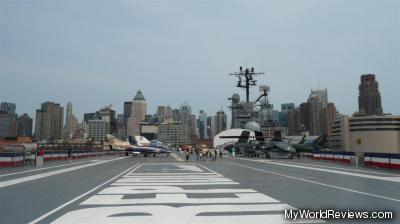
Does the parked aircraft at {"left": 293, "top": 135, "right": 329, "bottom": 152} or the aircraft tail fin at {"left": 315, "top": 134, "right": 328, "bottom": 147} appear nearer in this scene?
the parked aircraft at {"left": 293, "top": 135, "right": 329, "bottom": 152}

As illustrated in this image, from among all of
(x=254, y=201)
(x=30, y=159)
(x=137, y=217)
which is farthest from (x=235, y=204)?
(x=30, y=159)

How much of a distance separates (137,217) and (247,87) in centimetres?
10661

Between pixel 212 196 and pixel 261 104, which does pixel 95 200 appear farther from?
pixel 261 104

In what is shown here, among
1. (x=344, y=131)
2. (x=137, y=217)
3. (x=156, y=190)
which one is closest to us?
(x=137, y=217)

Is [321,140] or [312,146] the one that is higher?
[321,140]

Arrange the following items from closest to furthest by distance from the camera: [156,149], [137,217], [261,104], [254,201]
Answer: [137,217], [254,201], [156,149], [261,104]

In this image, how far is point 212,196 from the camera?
13.5 meters

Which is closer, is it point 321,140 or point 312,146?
point 312,146

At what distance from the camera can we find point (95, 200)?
12.5 m

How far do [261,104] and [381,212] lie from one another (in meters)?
128

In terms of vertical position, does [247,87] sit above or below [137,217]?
above

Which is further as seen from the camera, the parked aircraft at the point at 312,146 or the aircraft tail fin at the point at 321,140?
the aircraft tail fin at the point at 321,140

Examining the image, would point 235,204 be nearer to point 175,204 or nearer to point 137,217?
point 175,204

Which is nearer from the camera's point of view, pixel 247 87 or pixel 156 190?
pixel 156 190
